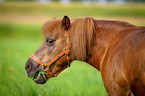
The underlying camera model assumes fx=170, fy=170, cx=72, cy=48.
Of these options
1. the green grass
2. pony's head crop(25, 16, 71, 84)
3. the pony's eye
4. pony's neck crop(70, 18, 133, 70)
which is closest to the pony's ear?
pony's head crop(25, 16, 71, 84)

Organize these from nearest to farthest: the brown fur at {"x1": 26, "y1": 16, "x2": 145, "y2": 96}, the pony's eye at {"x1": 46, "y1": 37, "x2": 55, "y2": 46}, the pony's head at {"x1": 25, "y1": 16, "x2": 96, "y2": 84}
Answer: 1. the brown fur at {"x1": 26, "y1": 16, "x2": 145, "y2": 96}
2. the pony's head at {"x1": 25, "y1": 16, "x2": 96, "y2": 84}
3. the pony's eye at {"x1": 46, "y1": 37, "x2": 55, "y2": 46}

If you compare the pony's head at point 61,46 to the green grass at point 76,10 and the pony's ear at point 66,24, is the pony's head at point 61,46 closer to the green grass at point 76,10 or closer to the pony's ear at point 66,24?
the pony's ear at point 66,24

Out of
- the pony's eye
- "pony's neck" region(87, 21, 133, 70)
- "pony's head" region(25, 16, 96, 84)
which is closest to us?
"pony's neck" region(87, 21, 133, 70)

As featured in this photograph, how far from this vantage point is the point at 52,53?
11.0 ft

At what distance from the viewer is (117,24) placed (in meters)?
3.28

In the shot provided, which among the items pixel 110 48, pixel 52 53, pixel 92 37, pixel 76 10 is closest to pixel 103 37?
pixel 92 37

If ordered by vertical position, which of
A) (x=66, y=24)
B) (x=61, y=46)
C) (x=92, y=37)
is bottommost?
(x=61, y=46)

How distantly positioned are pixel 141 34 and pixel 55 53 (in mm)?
1612

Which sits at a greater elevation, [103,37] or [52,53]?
[103,37]

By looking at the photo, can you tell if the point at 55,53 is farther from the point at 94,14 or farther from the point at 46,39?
the point at 94,14

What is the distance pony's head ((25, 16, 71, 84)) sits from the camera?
11.0 ft

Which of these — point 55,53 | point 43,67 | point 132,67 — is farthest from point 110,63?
point 43,67

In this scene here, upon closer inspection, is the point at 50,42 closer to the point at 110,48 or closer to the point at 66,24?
the point at 66,24

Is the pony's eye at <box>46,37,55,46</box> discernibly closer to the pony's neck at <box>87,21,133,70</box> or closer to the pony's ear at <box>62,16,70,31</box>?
the pony's ear at <box>62,16,70,31</box>
